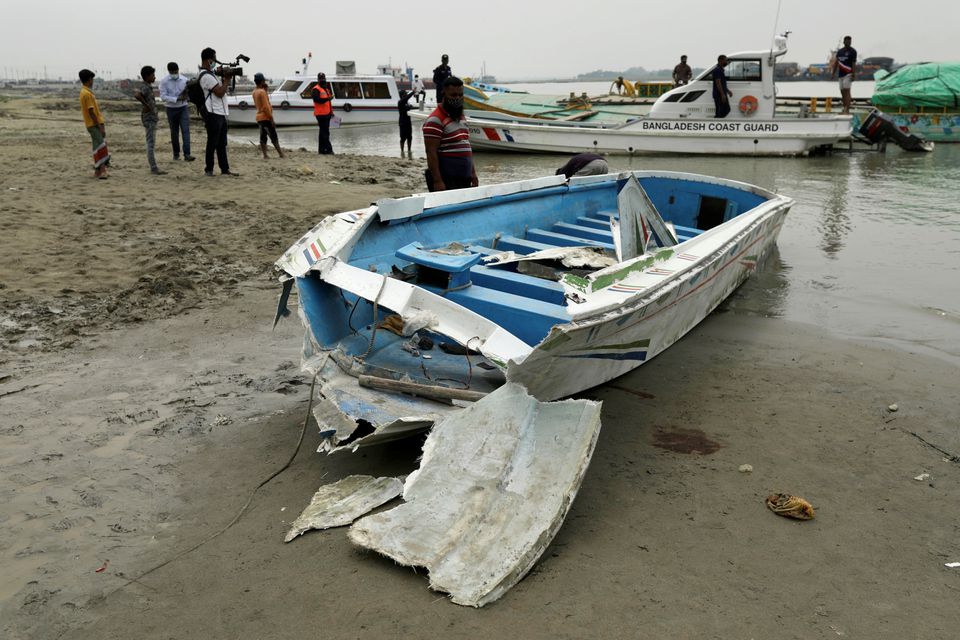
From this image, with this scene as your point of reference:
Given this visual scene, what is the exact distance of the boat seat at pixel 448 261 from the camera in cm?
395

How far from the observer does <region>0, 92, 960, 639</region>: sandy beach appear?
2.46 m

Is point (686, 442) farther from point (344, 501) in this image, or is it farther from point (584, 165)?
point (584, 165)

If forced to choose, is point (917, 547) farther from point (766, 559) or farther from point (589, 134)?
point (589, 134)

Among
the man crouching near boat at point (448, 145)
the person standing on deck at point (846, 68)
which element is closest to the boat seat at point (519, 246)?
the man crouching near boat at point (448, 145)

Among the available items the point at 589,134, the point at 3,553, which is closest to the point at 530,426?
→ the point at 3,553

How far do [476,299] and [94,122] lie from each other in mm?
8012

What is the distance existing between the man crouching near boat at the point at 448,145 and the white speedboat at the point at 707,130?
11.3 meters

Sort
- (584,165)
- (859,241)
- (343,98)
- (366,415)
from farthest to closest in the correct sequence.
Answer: (343,98) < (859,241) < (584,165) < (366,415)

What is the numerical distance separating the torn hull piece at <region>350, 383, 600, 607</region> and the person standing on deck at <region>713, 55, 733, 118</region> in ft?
51.3

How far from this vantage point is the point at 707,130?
16.9 meters

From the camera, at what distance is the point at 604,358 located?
370 centimetres

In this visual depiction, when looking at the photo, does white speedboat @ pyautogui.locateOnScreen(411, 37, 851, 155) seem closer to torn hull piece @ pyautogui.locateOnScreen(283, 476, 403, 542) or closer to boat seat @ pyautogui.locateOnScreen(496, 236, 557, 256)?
boat seat @ pyautogui.locateOnScreen(496, 236, 557, 256)

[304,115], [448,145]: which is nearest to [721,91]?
[448,145]

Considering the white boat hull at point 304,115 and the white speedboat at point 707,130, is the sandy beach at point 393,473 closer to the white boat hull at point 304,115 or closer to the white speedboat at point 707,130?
the white speedboat at point 707,130
